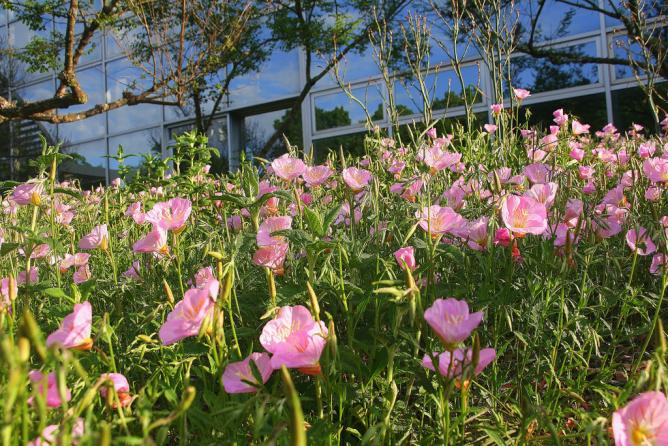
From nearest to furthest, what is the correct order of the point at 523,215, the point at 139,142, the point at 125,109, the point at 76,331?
the point at 76,331
the point at 523,215
the point at 139,142
the point at 125,109

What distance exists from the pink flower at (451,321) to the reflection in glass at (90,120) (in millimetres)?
14646

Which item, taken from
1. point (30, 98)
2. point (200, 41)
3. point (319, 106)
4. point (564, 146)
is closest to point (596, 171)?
point (564, 146)

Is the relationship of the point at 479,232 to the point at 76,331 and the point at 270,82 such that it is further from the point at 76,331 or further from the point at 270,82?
the point at 270,82

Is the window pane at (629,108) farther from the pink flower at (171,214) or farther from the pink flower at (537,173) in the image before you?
the pink flower at (171,214)

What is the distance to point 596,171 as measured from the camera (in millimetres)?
2611

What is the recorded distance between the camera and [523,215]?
3.69 feet

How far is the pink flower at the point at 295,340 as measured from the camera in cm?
80

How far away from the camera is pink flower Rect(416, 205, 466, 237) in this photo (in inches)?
48.0

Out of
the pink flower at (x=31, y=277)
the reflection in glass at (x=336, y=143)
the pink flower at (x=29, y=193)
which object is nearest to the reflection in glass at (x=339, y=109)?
the reflection in glass at (x=336, y=143)

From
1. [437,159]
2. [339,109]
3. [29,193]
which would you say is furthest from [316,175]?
[339,109]

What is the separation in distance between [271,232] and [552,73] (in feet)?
29.0

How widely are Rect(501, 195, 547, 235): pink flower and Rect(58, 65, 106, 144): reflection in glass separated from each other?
14.4 metres

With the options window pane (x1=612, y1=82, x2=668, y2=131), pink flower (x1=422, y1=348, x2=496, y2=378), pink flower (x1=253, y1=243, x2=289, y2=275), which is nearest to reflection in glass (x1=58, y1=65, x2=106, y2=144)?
window pane (x1=612, y1=82, x2=668, y2=131)

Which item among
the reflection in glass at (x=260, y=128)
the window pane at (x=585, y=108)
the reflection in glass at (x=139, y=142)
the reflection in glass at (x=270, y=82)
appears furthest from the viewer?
the reflection in glass at (x=139, y=142)
